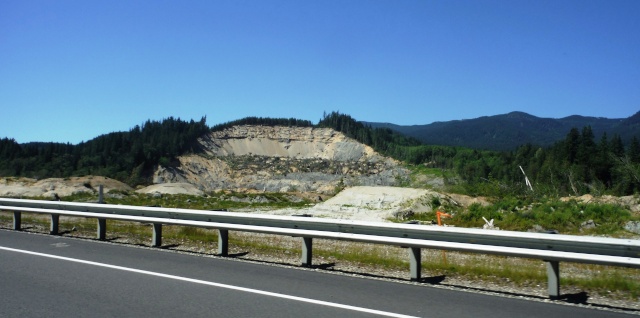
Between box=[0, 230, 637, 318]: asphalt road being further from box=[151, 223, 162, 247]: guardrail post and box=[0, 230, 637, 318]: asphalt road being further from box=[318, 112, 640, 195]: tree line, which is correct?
box=[318, 112, 640, 195]: tree line

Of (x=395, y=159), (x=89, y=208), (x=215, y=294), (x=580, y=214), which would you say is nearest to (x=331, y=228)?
(x=215, y=294)

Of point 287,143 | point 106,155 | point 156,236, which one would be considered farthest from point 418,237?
point 287,143

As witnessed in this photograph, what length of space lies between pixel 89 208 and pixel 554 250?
1156 cm

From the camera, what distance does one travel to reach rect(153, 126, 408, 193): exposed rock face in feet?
323

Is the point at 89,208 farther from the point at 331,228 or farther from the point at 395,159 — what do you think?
the point at 395,159

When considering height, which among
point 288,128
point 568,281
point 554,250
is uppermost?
point 288,128

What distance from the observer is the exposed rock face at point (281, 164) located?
98.6 m

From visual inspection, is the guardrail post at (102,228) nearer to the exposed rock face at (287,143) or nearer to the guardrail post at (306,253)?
the guardrail post at (306,253)

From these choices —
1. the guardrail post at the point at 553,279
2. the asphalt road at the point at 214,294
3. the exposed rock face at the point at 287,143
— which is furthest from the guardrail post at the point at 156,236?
the exposed rock face at the point at 287,143

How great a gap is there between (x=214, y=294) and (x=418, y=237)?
3369 mm

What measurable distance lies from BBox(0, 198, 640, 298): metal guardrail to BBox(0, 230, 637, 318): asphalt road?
62 cm

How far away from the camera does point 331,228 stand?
1019cm

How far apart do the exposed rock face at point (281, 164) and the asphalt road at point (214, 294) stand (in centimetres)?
5671


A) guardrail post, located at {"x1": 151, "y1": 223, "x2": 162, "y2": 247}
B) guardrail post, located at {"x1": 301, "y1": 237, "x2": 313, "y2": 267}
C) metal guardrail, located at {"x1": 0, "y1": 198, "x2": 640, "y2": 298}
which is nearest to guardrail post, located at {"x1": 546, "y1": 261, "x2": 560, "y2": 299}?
metal guardrail, located at {"x1": 0, "y1": 198, "x2": 640, "y2": 298}
